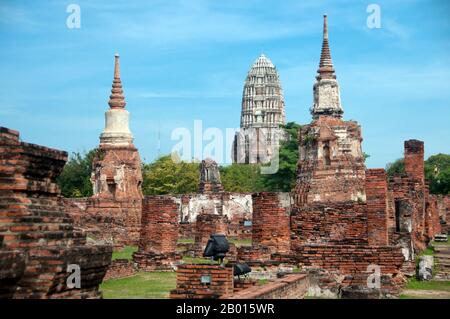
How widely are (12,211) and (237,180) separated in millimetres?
63743

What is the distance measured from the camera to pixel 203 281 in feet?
35.2

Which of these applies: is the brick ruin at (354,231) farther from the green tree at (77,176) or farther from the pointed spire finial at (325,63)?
the green tree at (77,176)

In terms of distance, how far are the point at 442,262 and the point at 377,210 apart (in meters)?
4.87

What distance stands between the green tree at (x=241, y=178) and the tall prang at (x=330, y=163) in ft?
101

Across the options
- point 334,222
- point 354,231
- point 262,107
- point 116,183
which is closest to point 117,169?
point 116,183

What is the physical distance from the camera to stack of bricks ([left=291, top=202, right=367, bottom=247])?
54.7ft

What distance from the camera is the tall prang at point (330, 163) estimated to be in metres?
29.3

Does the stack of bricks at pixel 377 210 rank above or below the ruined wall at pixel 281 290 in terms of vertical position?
above

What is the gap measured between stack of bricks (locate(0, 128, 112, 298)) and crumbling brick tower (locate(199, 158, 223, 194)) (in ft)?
118

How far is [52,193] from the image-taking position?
6.91 m

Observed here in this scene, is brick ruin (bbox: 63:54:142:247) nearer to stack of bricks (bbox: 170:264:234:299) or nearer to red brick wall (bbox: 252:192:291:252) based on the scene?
red brick wall (bbox: 252:192:291:252)

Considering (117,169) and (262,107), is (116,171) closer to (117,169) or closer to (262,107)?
(117,169)

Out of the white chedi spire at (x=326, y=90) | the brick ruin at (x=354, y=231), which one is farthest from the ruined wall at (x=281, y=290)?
the white chedi spire at (x=326, y=90)
